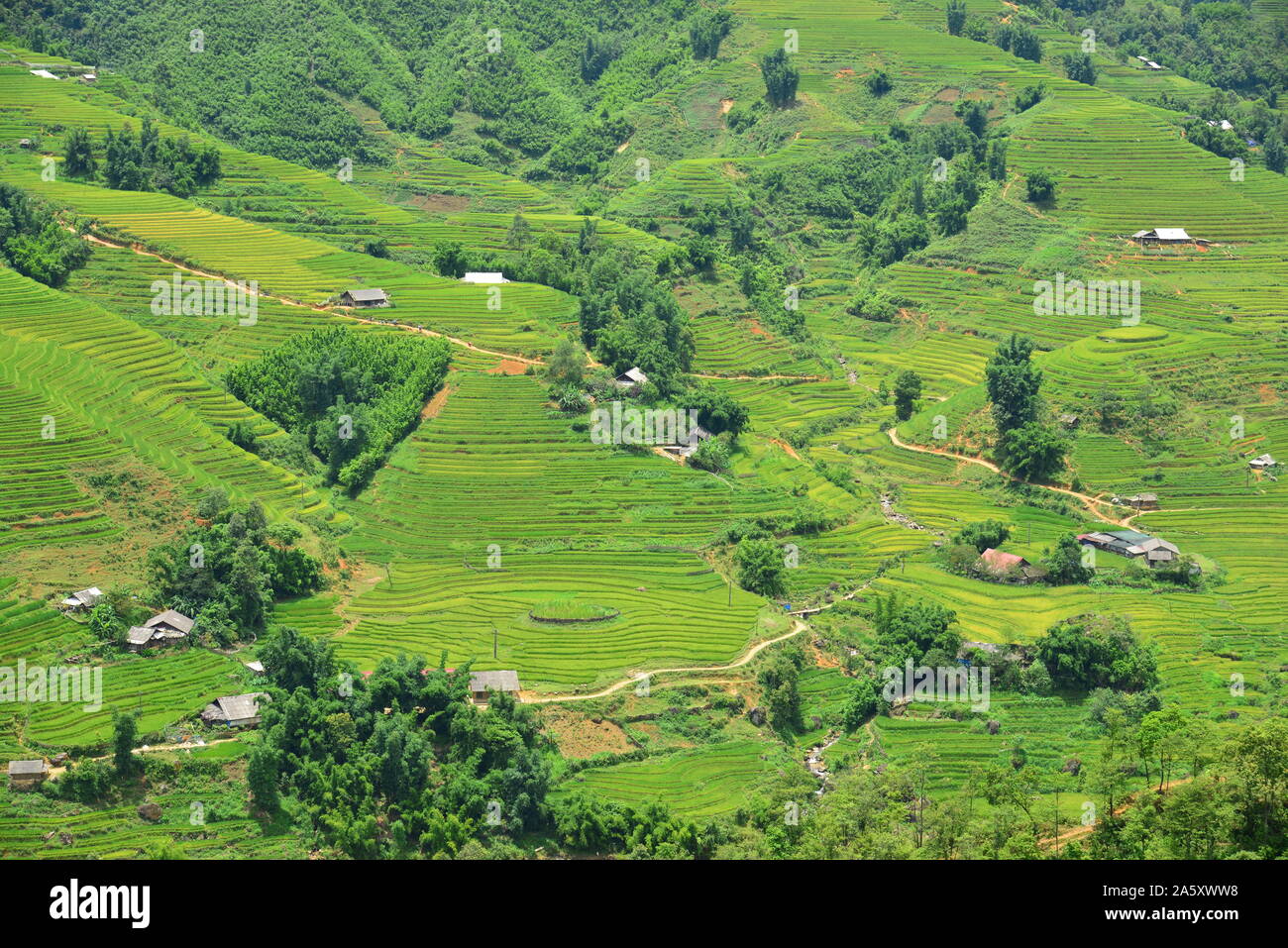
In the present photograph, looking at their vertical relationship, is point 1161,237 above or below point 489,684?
above

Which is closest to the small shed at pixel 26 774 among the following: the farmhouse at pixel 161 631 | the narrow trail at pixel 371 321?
the farmhouse at pixel 161 631

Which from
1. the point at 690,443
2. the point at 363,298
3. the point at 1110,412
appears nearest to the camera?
the point at 690,443

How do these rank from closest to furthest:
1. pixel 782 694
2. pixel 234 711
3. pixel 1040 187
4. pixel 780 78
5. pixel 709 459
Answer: pixel 234 711 < pixel 782 694 < pixel 709 459 < pixel 1040 187 < pixel 780 78

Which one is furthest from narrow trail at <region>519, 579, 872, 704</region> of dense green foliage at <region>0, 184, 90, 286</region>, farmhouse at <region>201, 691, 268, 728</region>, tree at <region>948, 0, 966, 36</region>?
tree at <region>948, 0, 966, 36</region>

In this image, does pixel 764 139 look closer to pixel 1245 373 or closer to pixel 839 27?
pixel 839 27

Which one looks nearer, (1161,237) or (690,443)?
(690,443)

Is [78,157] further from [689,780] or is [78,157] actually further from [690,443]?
[689,780]

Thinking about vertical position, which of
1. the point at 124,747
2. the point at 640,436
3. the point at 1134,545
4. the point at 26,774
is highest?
the point at 640,436

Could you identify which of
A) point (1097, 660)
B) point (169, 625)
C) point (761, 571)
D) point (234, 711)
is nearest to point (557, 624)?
point (761, 571)
